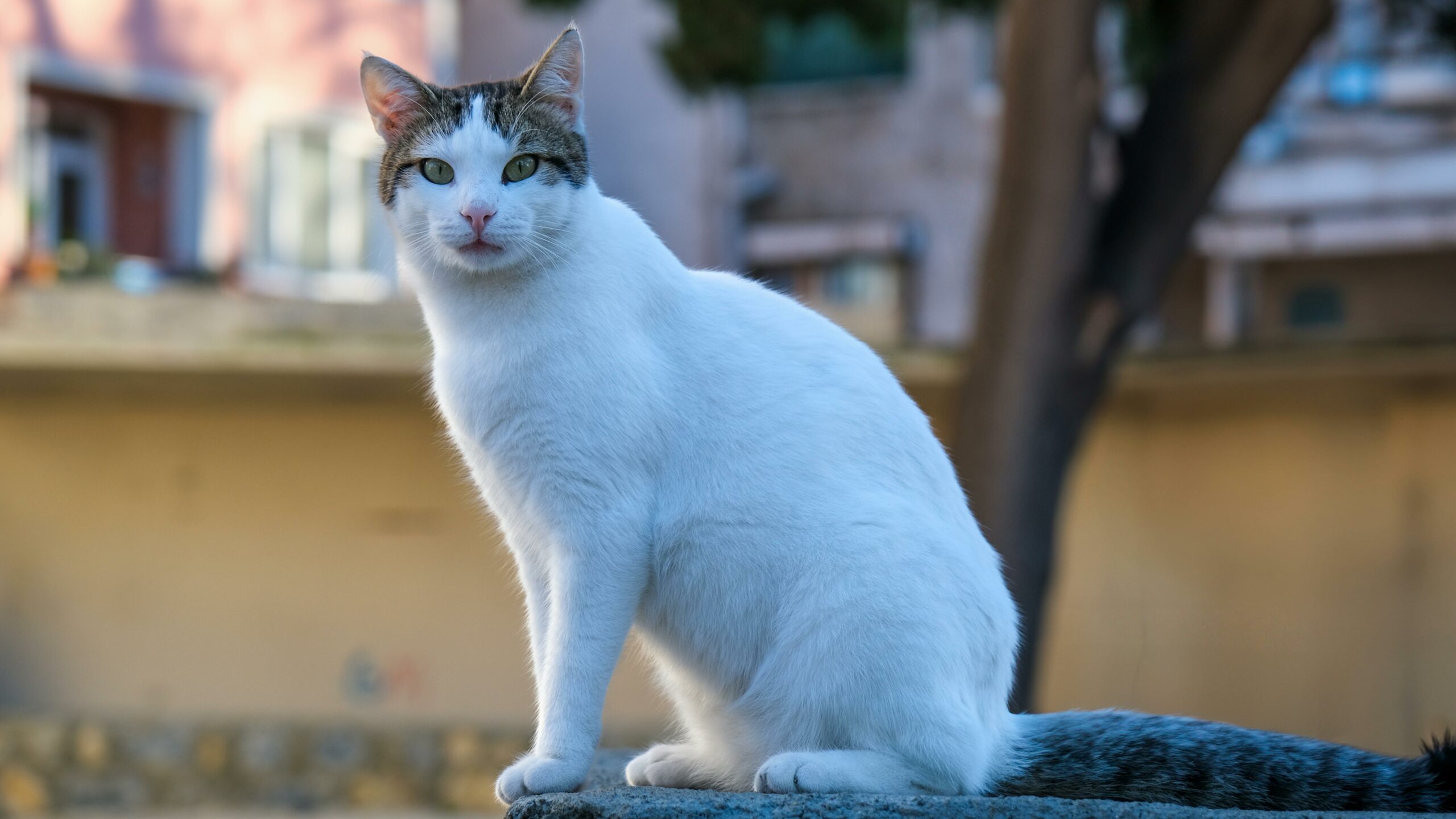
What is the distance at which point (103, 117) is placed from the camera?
43.1 ft

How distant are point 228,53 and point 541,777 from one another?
1200 centimetres

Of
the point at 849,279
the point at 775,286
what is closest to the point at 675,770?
the point at 775,286

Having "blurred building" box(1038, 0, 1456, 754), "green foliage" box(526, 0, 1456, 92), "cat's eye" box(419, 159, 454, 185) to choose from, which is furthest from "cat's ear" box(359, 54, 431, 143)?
"blurred building" box(1038, 0, 1456, 754)

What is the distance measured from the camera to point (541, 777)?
2348 mm

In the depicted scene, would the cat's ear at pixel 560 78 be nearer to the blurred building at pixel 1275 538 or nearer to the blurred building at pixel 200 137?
the blurred building at pixel 1275 538

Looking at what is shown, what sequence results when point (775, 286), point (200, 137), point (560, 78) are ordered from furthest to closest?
point (200, 137) → point (775, 286) → point (560, 78)

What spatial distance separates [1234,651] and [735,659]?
618 centimetres

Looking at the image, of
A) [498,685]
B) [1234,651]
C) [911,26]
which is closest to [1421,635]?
[1234,651]

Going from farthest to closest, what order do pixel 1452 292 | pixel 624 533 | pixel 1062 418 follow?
1. pixel 1452 292
2. pixel 1062 418
3. pixel 624 533

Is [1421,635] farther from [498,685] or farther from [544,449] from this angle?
[544,449]

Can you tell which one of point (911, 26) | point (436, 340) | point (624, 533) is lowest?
point (624, 533)

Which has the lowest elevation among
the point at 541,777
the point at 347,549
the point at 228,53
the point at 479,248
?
the point at 347,549

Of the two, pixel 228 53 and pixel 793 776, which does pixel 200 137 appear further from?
pixel 793 776

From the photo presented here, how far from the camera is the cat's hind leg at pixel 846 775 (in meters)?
2.29
